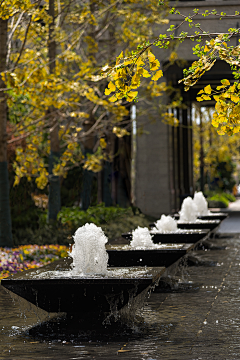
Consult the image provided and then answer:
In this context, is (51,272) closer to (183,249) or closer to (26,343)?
(26,343)

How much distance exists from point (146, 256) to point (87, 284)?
2843mm

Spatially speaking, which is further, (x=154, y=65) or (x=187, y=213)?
(x=187, y=213)

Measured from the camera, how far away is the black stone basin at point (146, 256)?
30.9 ft

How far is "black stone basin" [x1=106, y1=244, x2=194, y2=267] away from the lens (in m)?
9.43

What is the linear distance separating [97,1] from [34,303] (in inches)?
376

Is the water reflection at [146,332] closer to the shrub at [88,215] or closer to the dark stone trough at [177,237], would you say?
the dark stone trough at [177,237]

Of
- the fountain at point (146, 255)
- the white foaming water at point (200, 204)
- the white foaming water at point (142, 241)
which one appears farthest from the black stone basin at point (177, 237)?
the white foaming water at point (200, 204)

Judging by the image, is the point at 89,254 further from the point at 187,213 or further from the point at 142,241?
the point at 187,213

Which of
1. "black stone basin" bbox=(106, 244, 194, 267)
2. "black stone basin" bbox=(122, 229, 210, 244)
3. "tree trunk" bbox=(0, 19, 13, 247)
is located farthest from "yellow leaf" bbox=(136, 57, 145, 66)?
"tree trunk" bbox=(0, 19, 13, 247)

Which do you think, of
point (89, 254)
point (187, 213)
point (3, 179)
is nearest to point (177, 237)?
point (187, 213)

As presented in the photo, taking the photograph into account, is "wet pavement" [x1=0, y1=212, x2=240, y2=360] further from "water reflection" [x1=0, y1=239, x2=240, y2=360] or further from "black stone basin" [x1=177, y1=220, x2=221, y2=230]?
"black stone basin" [x1=177, y1=220, x2=221, y2=230]

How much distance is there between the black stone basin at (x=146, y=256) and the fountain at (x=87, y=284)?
2.02 metres

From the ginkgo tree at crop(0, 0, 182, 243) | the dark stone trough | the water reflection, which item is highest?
the ginkgo tree at crop(0, 0, 182, 243)

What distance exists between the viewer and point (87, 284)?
6789mm
